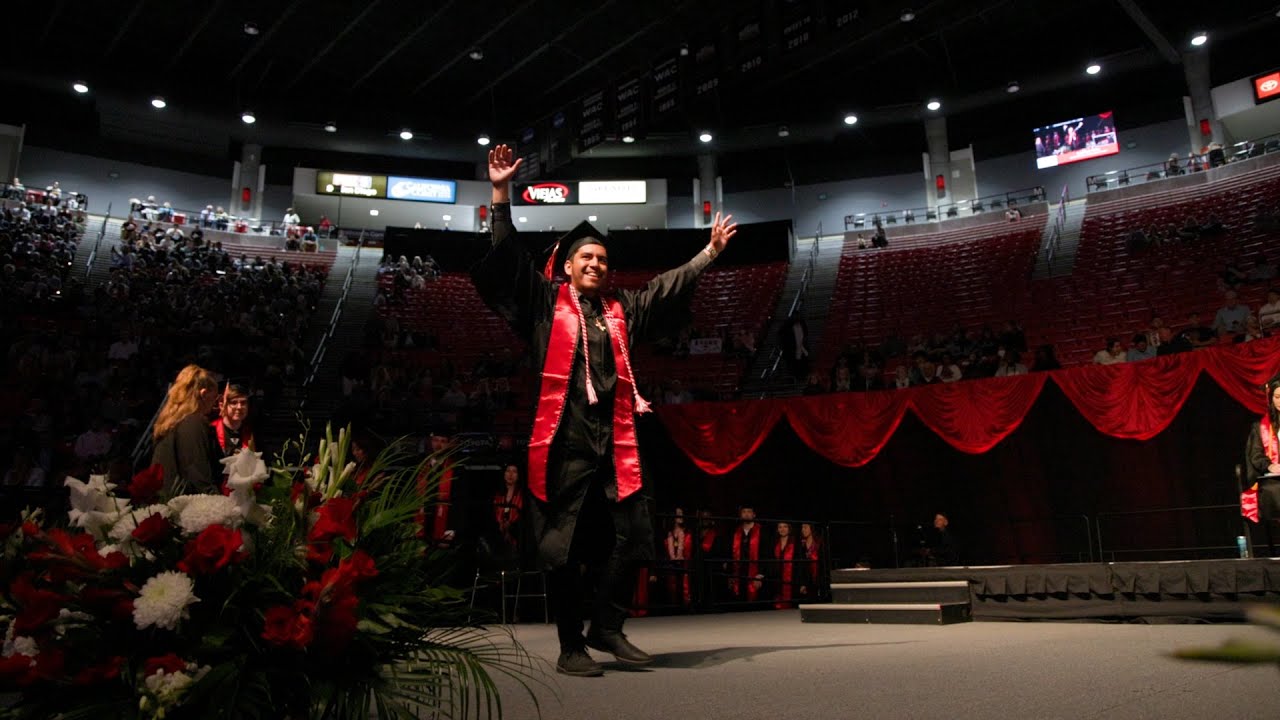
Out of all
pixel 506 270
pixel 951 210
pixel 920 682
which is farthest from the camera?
pixel 951 210

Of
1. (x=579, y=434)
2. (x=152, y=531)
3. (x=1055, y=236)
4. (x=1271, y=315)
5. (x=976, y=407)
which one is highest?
(x=1055, y=236)

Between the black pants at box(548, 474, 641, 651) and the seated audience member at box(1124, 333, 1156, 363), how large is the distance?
865 centimetres

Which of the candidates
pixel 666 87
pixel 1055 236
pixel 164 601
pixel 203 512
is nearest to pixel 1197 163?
pixel 1055 236

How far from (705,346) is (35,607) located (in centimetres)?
1484

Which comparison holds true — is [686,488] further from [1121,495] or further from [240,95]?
[240,95]

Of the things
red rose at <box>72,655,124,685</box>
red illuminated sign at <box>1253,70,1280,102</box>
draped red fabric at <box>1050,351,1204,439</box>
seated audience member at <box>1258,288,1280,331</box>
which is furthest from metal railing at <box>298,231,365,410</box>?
red illuminated sign at <box>1253,70,1280,102</box>

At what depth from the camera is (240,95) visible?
21875mm

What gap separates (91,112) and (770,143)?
60.1ft

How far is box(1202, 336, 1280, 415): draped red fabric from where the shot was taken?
8.50 metres

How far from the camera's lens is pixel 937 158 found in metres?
22.8

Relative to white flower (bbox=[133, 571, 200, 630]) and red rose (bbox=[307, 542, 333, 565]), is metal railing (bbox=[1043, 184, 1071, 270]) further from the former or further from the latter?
white flower (bbox=[133, 571, 200, 630])

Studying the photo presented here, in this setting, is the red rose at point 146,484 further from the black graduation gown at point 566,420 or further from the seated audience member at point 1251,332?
the seated audience member at point 1251,332

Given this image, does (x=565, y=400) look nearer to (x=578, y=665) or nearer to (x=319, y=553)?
(x=578, y=665)

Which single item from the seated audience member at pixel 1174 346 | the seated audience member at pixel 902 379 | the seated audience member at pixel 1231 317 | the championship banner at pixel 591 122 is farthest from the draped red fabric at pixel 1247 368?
the championship banner at pixel 591 122
